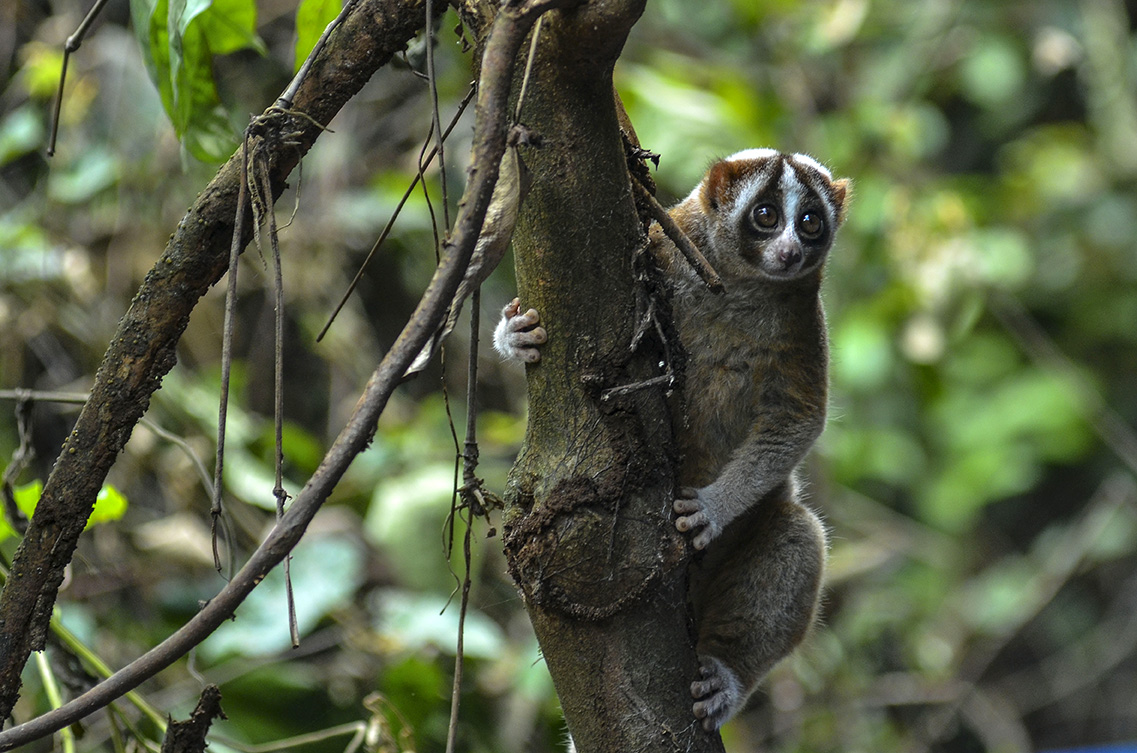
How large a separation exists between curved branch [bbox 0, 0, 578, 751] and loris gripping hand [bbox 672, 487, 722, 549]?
1059mm

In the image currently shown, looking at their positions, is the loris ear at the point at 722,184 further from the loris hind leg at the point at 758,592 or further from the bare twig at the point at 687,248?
the bare twig at the point at 687,248

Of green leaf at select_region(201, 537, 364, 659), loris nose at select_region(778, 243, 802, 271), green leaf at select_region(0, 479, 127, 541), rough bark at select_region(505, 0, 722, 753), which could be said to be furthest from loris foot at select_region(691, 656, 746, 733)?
green leaf at select_region(201, 537, 364, 659)

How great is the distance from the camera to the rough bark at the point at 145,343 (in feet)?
5.15

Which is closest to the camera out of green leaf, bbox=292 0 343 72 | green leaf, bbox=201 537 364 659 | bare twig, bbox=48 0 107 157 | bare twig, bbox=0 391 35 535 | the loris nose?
bare twig, bbox=48 0 107 157

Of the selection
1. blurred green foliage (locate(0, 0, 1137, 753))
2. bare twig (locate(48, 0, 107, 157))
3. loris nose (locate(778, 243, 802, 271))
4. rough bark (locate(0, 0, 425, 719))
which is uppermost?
bare twig (locate(48, 0, 107, 157))

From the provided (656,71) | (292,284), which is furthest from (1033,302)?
(292,284)

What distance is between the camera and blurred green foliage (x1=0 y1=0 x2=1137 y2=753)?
162 inches

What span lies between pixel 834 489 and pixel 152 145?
4049 mm

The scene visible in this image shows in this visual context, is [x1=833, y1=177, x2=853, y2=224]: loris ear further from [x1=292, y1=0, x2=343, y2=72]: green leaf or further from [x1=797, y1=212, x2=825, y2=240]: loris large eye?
[x1=292, y1=0, x2=343, y2=72]: green leaf

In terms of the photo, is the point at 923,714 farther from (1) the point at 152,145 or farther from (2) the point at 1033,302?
(1) the point at 152,145

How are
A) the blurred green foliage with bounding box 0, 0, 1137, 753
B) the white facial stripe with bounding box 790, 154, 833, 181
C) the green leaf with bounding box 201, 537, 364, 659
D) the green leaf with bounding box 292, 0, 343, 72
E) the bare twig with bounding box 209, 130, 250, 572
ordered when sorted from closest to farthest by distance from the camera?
the bare twig with bounding box 209, 130, 250, 572 → the green leaf with bounding box 292, 0, 343, 72 → the white facial stripe with bounding box 790, 154, 833, 181 → the green leaf with bounding box 201, 537, 364, 659 → the blurred green foliage with bounding box 0, 0, 1137, 753

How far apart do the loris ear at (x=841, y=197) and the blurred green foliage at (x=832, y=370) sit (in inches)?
59.0

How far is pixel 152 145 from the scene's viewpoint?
4.77 m

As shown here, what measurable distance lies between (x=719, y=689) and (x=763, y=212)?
129cm
